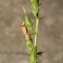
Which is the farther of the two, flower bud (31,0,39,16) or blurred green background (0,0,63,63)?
blurred green background (0,0,63,63)

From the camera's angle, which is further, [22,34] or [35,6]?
[22,34]

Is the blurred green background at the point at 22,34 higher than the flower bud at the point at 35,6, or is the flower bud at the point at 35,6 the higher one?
the flower bud at the point at 35,6

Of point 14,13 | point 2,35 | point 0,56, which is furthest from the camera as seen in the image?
point 14,13

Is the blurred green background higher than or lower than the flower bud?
lower

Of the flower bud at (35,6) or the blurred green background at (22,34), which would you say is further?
the blurred green background at (22,34)

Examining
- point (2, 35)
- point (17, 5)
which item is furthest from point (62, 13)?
point (2, 35)

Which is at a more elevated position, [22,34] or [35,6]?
[35,6]

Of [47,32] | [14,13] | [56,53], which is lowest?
[56,53]

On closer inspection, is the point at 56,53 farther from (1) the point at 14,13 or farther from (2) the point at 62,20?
(1) the point at 14,13
